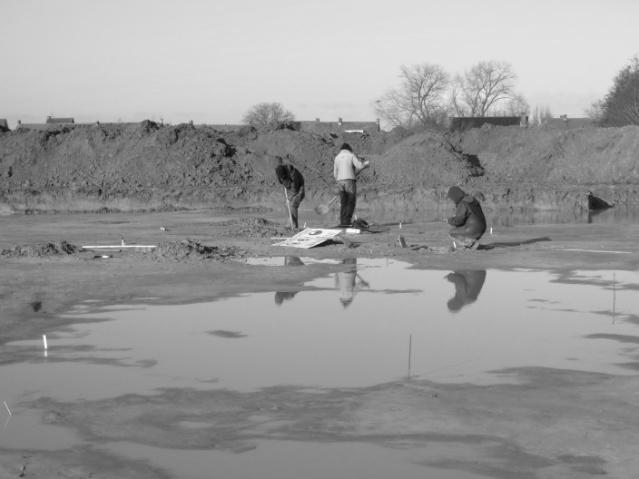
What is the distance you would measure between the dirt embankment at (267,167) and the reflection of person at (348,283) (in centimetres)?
2126

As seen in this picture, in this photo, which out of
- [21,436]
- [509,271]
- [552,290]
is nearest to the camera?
[21,436]

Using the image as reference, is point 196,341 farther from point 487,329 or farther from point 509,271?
point 509,271

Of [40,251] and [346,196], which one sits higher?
[346,196]

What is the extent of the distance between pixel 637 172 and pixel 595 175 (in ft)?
6.37

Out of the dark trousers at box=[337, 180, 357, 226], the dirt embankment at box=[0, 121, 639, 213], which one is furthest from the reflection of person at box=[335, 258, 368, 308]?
the dirt embankment at box=[0, 121, 639, 213]

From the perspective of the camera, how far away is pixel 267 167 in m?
46.5

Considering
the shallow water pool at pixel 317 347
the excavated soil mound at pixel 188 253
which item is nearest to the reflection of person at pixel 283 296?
the shallow water pool at pixel 317 347

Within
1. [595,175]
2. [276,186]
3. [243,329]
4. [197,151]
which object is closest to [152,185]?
[197,151]

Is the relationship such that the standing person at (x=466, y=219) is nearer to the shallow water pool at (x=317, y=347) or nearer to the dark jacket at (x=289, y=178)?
the shallow water pool at (x=317, y=347)

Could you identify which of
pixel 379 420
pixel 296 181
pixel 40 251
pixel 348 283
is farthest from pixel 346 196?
pixel 379 420

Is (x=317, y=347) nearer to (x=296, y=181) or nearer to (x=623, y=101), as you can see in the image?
(x=296, y=181)

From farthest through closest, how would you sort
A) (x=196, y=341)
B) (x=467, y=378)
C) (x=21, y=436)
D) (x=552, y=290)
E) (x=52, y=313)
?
(x=552, y=290), (x=52, y=313), (x=196, y=341), (x=467, y=378), (x=21, y=436)

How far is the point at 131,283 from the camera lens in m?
15.2

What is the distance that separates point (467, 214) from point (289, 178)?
18.6 feet
